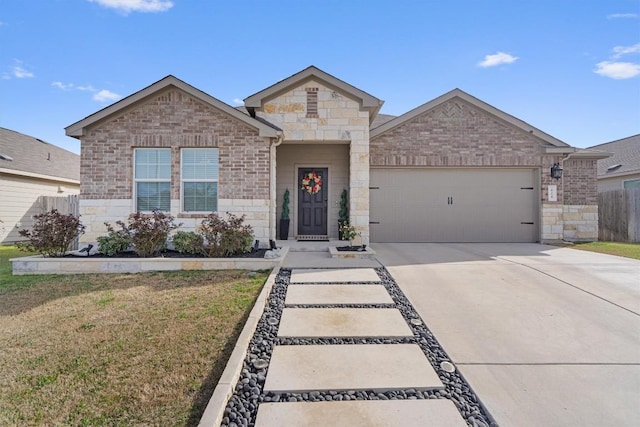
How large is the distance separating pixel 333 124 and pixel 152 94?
4549 mm

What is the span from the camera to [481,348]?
3.16 meters

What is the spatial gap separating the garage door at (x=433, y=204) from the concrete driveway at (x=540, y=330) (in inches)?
132

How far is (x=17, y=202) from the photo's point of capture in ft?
39.9

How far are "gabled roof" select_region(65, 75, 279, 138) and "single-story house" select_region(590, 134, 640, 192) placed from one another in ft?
49.5

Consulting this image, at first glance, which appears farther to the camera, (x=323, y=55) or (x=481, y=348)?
(x=323, y=55)

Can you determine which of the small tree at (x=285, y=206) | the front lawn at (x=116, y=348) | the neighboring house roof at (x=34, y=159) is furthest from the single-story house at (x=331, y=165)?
the neighboring house roof at (x=34, y=159)

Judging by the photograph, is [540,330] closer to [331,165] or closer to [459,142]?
[459,142]

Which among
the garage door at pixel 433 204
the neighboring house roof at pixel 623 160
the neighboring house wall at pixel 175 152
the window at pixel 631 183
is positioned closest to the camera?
the neighboring house wall at pixel 175 152

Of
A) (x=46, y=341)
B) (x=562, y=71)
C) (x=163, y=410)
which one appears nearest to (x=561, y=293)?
(x=163, y=410)

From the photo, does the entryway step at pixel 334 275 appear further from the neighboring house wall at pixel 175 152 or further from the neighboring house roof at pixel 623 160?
the neighboring house roof at pixel 623 160

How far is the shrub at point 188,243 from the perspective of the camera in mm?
7074

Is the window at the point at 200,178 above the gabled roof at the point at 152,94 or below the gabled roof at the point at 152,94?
below

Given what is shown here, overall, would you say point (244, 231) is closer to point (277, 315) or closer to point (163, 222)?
point (163, 222)

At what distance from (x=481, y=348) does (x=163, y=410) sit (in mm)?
2756
